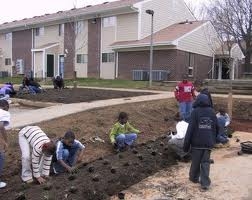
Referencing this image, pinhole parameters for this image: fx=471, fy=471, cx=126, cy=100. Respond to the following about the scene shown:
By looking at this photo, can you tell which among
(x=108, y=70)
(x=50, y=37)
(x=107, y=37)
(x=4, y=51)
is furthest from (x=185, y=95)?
(x=4, y=51)

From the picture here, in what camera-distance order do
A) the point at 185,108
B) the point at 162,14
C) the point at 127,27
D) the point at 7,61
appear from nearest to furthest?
the point at 185,108
the point at 127,27
the point at 162,14
the point at 7,61

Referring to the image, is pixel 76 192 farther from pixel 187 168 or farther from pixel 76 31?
pixel 76 31

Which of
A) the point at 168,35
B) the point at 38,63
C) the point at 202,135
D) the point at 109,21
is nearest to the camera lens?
the point at 202,135

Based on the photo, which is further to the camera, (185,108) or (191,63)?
(191,63)

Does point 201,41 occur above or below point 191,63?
A: above

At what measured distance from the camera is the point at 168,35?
108ft

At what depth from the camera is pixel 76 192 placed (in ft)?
23.2

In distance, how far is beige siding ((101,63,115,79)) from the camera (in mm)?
35625

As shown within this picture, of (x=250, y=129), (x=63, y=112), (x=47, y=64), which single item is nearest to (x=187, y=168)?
(x=63, y=112)

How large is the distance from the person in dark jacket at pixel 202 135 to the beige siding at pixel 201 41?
2400 centimetres

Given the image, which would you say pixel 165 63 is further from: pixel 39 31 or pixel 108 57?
pixel 39 31

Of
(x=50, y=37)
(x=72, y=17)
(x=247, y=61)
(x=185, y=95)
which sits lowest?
(x=185, y=95)

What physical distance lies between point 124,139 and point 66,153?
246 cm

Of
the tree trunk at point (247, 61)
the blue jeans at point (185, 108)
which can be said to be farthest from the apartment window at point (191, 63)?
the blue jeans at point (185, 108)
